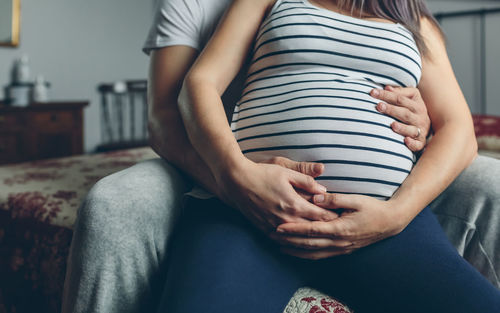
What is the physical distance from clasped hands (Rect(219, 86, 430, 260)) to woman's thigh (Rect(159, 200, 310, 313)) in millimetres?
29

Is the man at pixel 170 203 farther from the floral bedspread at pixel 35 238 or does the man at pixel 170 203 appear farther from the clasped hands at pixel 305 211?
the floral bedspread at pixel 35 238

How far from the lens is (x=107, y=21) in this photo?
3822 millimetres

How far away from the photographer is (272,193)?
62 cm

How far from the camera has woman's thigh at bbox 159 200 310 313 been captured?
55 centimetres

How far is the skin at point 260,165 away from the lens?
619 mm

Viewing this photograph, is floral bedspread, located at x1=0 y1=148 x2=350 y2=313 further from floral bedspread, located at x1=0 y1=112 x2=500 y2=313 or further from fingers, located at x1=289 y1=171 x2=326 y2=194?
fingers, located at x1=289 y1=171 x2=326 y2=194

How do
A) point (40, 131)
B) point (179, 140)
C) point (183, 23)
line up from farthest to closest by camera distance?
point (40, 131)
point (183, 23)
point (179, 140)

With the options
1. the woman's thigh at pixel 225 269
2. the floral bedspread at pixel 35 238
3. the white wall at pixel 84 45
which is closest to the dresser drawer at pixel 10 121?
the white wall at pixel 84 45

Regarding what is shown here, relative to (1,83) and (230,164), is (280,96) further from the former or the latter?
(1,83)

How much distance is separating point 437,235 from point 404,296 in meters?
0.13

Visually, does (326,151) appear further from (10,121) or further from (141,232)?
(10,121)

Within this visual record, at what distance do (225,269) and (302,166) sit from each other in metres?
0.20

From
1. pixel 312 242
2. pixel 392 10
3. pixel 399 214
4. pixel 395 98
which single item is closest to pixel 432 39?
pixel 392 10

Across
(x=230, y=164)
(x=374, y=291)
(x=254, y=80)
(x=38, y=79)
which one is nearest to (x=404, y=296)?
(x=374, y=291)
